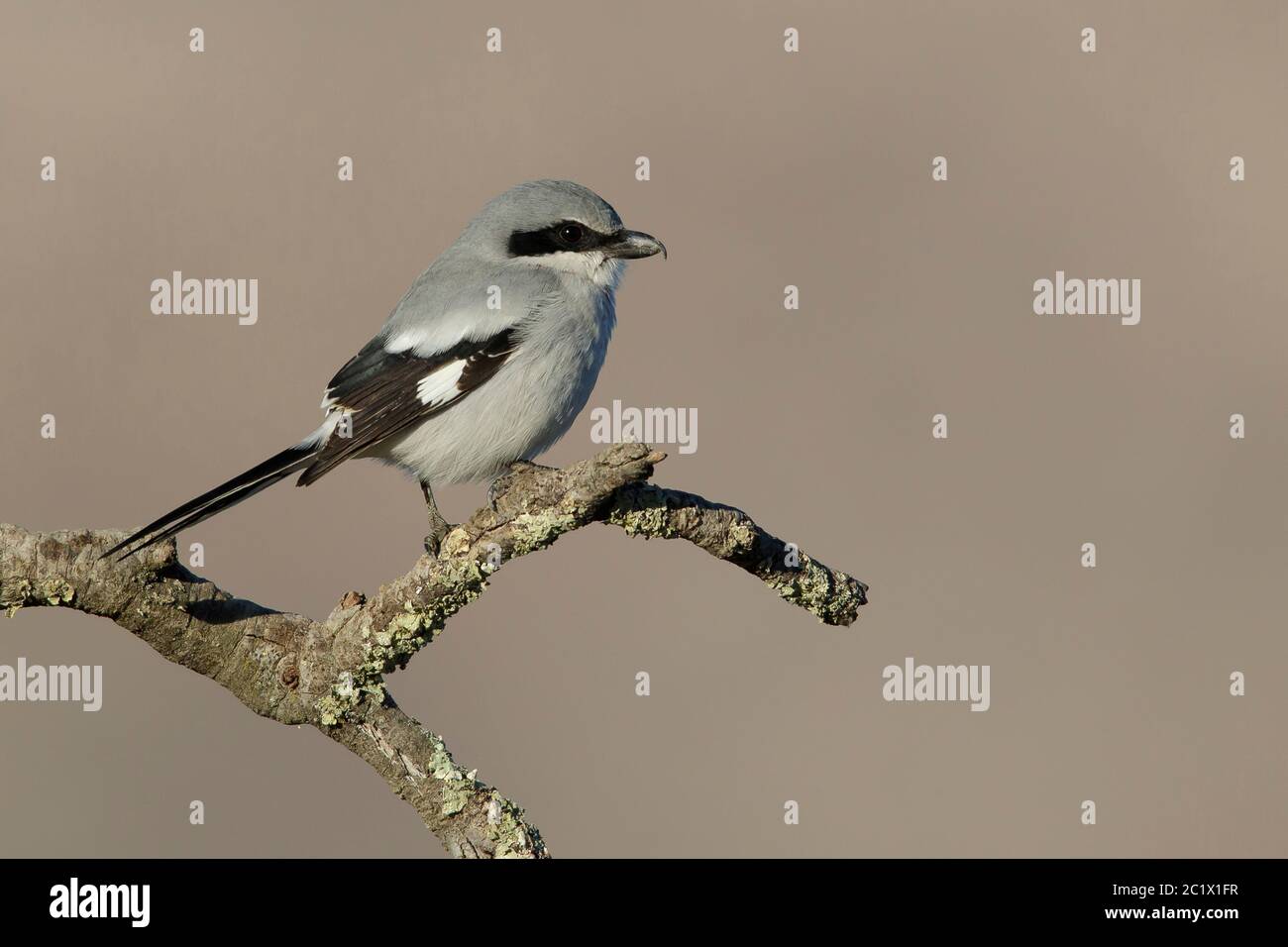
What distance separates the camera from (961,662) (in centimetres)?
834

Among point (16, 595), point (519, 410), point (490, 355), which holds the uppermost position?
point (490, 355)

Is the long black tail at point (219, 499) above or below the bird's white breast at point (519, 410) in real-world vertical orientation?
below

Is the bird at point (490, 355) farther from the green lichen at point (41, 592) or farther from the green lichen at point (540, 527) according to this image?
the green lichen at point (540, 527)

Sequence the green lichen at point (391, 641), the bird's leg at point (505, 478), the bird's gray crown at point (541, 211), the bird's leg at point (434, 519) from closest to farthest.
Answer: the green lichen at point (391, 641), the bird's leg at point (505, 478), the bird's leg at point (434, 519), the bird's gray crown at point (541, 211)

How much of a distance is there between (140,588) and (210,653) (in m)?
0.21

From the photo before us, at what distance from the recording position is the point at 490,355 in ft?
14.1

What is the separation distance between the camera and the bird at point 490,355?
167 inches

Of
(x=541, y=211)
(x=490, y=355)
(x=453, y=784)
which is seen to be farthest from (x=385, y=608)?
(x=541, y=211)

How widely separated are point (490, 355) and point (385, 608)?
1516 millimetres

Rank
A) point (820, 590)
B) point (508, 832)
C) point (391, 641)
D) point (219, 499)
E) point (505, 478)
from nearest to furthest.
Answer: point (508, 832), point (391, 641), point (820, 590), point (219, 499), point (505, 478)

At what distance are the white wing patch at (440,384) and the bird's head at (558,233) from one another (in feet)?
1.77

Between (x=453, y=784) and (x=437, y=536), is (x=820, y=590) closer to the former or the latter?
(x=453, y=784)

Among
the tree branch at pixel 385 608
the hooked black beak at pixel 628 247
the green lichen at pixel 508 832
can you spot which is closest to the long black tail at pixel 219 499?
the tree branch at pixel 385 608

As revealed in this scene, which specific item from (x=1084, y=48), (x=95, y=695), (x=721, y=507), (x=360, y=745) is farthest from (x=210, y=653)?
(x=1084, y=48)
